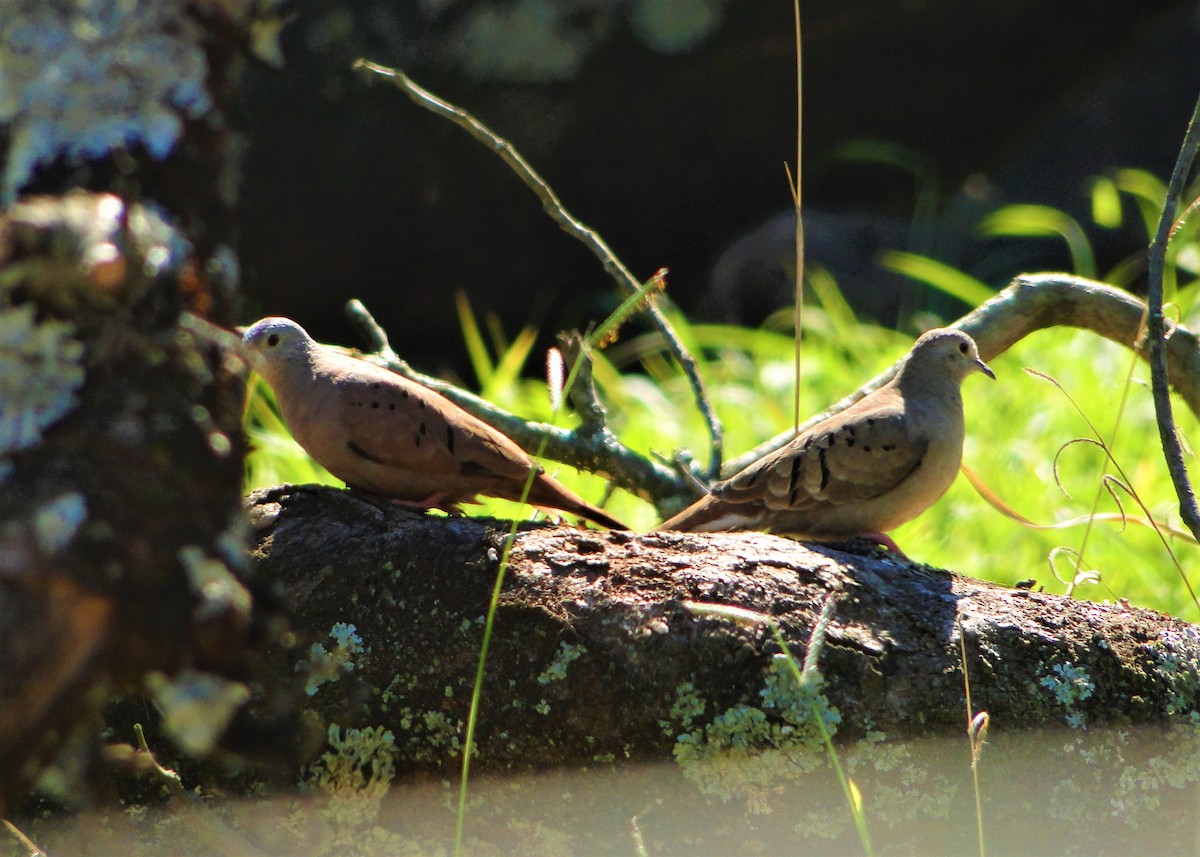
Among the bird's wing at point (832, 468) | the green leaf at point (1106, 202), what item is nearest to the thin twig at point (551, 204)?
the bird's wing at point (832, 468)

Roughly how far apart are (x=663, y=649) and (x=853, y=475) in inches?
43.2

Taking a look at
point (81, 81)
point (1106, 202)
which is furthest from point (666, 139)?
point (81, 81)

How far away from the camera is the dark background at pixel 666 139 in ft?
23.1

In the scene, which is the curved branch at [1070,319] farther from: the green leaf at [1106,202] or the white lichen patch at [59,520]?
the green leaf at [1106,202]

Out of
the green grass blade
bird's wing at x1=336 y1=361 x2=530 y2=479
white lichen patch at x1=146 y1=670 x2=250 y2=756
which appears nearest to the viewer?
white lichen patch at x1=146 y1=670 x2=250 y2=756

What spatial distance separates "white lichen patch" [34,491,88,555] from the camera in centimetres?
122

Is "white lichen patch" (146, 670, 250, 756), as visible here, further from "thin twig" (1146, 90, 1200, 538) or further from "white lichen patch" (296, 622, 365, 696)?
"thin twig" (1146, 90, 1200, 538)

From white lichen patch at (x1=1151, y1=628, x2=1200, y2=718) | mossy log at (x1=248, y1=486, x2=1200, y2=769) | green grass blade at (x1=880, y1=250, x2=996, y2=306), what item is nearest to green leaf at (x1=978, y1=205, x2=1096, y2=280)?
green grass blade at (x1=880, y1=250, x2=996, y2=306)

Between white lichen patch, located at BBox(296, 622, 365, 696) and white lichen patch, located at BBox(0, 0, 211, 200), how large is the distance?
102 centimetres

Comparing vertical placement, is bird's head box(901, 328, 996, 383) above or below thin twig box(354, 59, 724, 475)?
above

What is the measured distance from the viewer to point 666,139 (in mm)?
7754

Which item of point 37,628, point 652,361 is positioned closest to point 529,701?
point 37,628

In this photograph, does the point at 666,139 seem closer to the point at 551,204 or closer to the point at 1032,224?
the point at 1032,224

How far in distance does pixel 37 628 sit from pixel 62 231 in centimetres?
41
